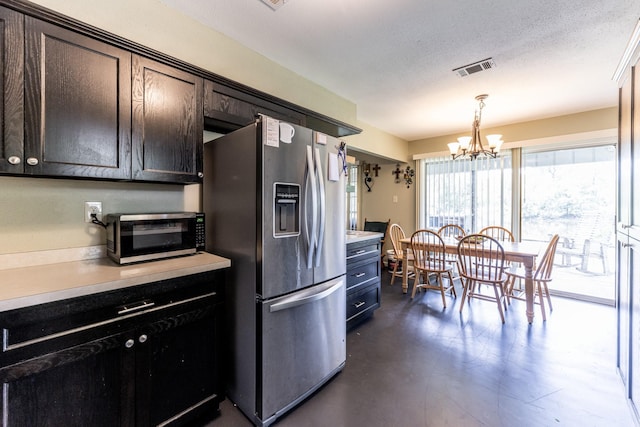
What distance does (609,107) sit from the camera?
3395 mm

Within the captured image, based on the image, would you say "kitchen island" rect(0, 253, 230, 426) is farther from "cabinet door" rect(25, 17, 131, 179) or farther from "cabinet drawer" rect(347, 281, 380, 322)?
"cabinet drawer" rect(347, 281, 380, 322)

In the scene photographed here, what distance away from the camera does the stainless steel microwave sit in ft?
4.77

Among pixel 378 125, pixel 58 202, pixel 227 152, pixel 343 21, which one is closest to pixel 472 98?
pixel 378 125

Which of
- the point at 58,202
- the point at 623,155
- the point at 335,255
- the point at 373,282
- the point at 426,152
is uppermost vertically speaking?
the point at 426,152

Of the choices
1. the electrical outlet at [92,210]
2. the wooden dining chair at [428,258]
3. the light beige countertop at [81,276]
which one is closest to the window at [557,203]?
the wooden dining chair at [428,258]

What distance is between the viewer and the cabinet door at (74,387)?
994mm

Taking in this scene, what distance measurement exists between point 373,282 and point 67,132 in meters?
2.75

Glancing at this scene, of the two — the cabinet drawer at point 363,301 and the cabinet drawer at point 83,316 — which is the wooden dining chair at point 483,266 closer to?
the cabinet drawer at point 363,301

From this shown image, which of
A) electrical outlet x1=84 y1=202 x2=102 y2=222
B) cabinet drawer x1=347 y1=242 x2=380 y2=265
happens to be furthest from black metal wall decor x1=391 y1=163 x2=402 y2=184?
electrical outlet x1=84 y1=202 x2=102 y2=222

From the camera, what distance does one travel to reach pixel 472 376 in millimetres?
1991

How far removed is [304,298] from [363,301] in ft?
4.31

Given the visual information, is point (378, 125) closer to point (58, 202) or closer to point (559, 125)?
point (559, 125)

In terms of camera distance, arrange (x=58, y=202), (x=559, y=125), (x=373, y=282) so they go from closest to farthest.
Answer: (x=58, y=202), (x=373, y=282), (x=559, y=125)

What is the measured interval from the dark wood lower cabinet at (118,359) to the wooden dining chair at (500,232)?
3962 mm
